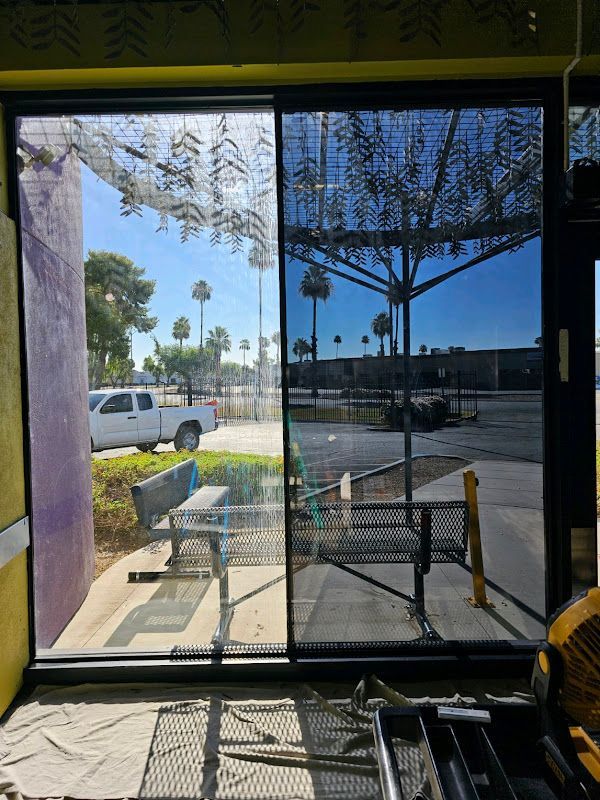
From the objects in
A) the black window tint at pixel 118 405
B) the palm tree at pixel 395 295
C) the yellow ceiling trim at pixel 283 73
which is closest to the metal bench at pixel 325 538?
the black window tint at pixel 118 405

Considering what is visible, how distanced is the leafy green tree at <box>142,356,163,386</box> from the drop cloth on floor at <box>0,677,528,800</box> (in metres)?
1.38

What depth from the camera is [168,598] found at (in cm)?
254

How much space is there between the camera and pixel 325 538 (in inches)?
98.5

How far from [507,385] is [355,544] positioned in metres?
1.00

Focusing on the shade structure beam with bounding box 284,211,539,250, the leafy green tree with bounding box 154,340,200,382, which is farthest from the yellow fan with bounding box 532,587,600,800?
the leafy green tree with bounding box 154,340,200,382

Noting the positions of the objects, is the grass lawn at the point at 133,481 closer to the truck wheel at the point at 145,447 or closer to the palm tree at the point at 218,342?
the truck wheel at the point at 145,447

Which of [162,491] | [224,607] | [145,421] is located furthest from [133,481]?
[224,607]

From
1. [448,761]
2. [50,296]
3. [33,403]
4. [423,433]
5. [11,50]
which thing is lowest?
[448,761]

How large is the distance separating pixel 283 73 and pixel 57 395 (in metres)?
1.74

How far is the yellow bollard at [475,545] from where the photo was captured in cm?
249

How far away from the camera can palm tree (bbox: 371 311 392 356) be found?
2.46m

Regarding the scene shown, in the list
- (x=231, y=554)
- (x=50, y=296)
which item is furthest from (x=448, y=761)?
(x=50, y=296)

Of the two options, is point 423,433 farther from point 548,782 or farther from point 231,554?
point 548,782

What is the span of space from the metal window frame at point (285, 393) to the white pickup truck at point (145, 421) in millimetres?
321
